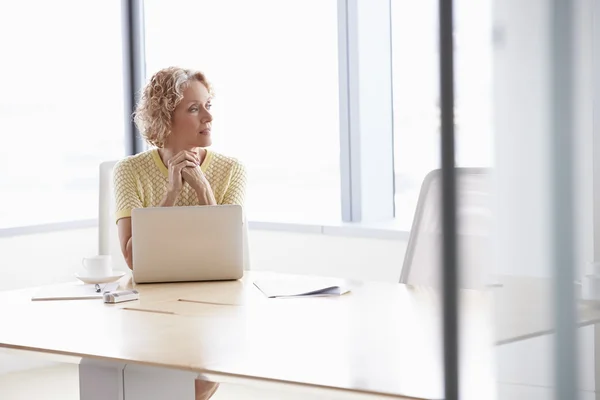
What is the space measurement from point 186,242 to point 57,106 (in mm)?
2323

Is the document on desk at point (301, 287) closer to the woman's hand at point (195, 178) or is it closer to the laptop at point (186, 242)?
the laptop at point (186, 242)

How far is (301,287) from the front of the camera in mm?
2357

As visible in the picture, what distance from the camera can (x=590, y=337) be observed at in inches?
19.5

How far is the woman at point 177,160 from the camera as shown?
2.88m

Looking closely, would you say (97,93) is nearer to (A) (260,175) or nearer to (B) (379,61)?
(A) (260,175)

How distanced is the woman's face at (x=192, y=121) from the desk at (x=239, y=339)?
0.72m

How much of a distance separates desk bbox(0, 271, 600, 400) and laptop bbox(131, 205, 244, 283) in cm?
5

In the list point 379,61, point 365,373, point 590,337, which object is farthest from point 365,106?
point 590,337

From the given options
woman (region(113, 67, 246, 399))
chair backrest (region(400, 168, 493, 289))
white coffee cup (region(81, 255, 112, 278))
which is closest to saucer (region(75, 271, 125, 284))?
white coffee cup (region(81, 255, 112, 278))

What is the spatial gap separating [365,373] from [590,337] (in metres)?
1.05

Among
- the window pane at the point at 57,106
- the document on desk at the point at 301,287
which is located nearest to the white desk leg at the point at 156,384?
the document on desk at the point at 301,287

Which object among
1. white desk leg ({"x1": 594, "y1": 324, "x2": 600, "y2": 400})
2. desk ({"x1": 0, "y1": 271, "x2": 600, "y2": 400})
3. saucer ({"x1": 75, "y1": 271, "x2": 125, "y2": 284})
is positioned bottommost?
desk ({"x1": 0, "y1": 271, "x2": 600, "y2": 400})

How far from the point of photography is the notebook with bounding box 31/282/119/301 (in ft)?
7.59

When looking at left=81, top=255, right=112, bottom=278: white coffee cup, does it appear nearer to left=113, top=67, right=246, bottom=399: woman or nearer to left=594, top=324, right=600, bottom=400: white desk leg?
left=113, top=67, right=246, bottom=399: woman
